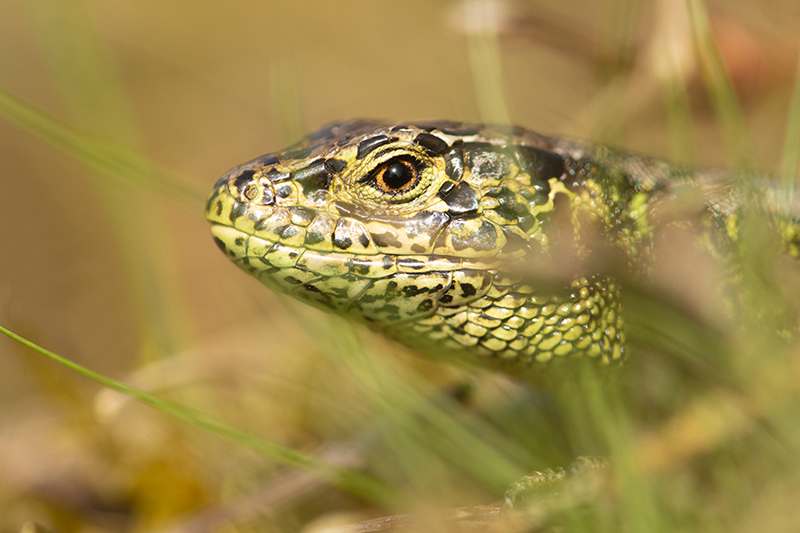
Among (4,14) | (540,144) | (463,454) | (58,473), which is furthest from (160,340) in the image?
(4,14)

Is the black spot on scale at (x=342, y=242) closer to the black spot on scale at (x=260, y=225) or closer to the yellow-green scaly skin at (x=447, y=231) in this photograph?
the yellow-green scaly skin at (x=447, y=231)

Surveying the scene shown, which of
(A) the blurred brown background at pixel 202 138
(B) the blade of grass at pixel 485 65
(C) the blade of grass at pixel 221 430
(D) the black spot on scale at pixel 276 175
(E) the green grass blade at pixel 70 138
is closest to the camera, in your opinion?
(C) the blade of grass at pixel 221 430

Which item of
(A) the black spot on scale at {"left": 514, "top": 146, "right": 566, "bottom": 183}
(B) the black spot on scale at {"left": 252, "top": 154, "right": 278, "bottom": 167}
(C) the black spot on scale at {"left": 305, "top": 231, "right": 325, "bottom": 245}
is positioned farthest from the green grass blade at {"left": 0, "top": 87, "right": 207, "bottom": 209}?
(A) the black spot on scale at {"left": 514, "top": 146, "right": 566, "bottom": 183}

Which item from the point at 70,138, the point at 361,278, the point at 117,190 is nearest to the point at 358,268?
the point at 361,278

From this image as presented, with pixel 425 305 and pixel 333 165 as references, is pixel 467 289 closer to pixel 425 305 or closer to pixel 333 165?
pixel 425 305

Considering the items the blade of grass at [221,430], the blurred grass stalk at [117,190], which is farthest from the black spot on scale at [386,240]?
the blurred grass stalk at [117,190]

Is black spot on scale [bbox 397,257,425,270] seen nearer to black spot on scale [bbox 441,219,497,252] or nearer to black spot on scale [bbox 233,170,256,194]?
black spot on scale [bbox 441,219,497,252]
